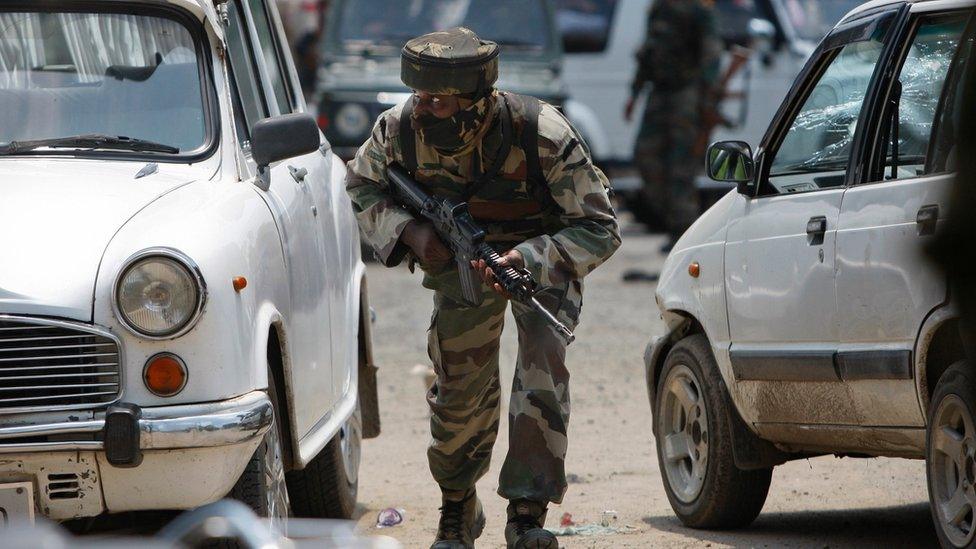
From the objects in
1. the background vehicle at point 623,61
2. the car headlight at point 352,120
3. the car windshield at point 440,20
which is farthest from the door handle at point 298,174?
the background vehicle at point 623,61

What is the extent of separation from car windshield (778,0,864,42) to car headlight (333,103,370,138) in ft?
16.1

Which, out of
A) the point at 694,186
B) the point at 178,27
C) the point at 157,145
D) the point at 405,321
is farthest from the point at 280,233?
the point at 694,186

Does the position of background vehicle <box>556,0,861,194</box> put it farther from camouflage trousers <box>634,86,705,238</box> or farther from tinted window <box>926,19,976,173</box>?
tinted window <box>926,19,976,173</box>

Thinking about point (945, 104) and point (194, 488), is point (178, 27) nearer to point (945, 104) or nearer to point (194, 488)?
point (194, 488)

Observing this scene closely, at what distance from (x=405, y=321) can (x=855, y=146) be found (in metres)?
7.14

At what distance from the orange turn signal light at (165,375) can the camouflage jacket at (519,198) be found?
1141 mm

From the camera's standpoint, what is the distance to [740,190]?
5664mm

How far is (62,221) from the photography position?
4.36m

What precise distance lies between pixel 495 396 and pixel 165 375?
143 centimetres

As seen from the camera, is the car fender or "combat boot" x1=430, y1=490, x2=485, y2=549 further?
"combat boot" x1=430, y1=490, x2=485, y2=549

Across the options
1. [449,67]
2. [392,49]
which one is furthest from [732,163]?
[392,49]

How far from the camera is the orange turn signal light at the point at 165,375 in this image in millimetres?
4160

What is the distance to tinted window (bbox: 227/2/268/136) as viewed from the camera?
5492 millimetres

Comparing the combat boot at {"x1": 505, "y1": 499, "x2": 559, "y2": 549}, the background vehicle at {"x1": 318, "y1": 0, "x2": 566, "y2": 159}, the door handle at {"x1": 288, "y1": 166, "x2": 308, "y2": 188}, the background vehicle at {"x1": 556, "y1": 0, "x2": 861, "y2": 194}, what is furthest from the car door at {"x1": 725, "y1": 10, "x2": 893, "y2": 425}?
the background vehicle at {"x1": 556, "y1": 0, "x2": 861, "y2": 194}
